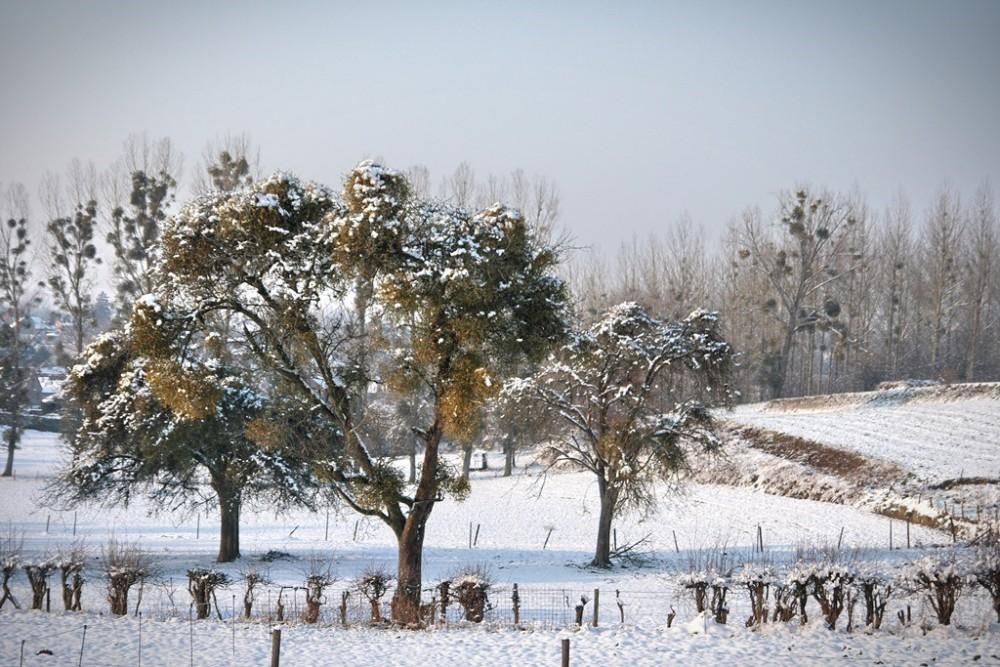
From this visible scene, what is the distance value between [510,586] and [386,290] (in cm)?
987

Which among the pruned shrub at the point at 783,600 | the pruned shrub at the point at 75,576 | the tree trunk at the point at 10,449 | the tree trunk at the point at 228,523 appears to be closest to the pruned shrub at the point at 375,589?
the pruned shrub at the point at 75,576

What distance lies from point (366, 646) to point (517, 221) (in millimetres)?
7795

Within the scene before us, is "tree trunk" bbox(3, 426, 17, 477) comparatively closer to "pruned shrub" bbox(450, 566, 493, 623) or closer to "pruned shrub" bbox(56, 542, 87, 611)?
"pruned shrub" bbox(56, 542, 87, 611)

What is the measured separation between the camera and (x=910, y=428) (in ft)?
123

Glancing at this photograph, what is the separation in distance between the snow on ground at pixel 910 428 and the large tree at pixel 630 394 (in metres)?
12.2

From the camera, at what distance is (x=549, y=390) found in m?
25.4

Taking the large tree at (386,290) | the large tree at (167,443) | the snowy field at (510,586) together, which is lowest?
the snowy field at (510,586)

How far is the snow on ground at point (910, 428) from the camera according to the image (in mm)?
31141

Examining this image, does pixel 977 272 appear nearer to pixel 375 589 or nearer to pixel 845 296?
pixel 845 296

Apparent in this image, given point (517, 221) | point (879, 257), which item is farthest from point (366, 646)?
point (879, 257)

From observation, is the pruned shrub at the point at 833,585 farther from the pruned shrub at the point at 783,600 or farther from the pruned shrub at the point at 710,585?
the pruned shrub at the point at 710,585

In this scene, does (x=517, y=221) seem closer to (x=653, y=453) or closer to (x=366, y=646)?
(x=366, y=646)

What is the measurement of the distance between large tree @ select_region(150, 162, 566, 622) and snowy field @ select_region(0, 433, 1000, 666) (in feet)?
8.53

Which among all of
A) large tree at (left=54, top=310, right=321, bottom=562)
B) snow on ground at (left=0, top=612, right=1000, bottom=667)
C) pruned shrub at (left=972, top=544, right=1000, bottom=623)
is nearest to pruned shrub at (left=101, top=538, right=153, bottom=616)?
snow on ground at (left=0, top=612, right=1000, bottom=667)
